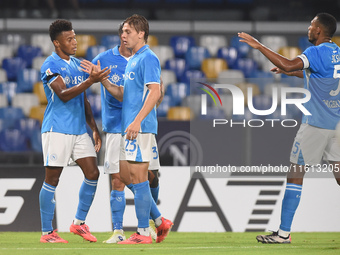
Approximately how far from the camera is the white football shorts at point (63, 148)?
586 cm

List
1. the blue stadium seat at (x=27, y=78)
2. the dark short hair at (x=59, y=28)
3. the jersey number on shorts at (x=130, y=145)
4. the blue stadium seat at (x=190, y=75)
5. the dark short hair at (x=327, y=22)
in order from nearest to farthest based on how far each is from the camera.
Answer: the jersey number on shorts at (x=130, y=145)
the dark short hair at (x=327, y=22)
the dark short hair at (x=59, y=28)
the blue stadium seat at (x=27, y=78)
the blue stadium seat at (x=190, y=75)

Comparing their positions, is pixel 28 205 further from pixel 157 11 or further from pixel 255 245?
pixel 157 11

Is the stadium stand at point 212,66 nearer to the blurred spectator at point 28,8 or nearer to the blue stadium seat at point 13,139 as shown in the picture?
the blurred spectator at point 28,8

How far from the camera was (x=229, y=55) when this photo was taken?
13.0 m

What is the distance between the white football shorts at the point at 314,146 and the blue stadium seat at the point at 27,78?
717cm

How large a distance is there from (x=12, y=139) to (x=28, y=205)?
293 centimetres

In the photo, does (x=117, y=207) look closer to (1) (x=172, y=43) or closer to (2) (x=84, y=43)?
(2) (x=84, y=43)

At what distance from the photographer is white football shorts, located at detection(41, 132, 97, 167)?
5855 millimetres

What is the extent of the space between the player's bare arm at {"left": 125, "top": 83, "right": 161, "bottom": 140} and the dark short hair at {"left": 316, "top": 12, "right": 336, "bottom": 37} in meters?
1.71

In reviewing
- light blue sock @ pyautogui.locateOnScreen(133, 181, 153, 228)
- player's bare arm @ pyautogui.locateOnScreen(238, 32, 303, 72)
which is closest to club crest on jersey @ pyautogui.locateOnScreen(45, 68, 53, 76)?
light blue sock @ pyautogui.locateOnScreen(133, 181, 153, 228)

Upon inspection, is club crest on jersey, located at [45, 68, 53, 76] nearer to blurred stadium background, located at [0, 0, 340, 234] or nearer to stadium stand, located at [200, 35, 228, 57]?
blurred stadium background, located at [0, 0, 340, 234]

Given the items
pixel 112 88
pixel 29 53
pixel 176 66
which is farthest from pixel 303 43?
pixel 112 88

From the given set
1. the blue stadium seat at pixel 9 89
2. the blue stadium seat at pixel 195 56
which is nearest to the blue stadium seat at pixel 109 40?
the blue stadium seat at pixel 195 56

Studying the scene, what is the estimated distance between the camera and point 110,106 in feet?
20.2
